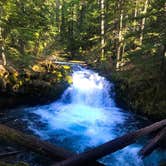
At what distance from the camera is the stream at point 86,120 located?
1056cm

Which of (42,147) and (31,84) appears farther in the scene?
(31,84)

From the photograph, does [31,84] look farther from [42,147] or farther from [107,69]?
[42,147]

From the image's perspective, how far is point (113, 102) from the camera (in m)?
17.4

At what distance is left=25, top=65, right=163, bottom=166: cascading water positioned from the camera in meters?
10.8

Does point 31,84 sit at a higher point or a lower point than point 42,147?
higher

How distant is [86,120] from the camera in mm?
14609

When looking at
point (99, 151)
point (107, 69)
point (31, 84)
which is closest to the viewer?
point (99, 151)

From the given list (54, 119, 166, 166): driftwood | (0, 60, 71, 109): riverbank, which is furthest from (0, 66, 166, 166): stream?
(54, 119, 166, 166): driftwood

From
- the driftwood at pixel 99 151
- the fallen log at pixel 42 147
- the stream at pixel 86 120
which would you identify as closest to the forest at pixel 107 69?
the stream at pixel 86 120

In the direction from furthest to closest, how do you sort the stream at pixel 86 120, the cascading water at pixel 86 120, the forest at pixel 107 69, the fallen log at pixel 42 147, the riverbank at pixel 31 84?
the riverbank at pixel 31 84 → the forest at pixel 107 69 → the cascading water at pixel 86 120 → the stream at pixel 86 120 → the fallen log at pixel 42 147

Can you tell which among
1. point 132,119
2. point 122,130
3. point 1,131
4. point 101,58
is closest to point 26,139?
point 1,131

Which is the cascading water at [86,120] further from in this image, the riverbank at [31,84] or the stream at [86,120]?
the riverbank at [31,84]

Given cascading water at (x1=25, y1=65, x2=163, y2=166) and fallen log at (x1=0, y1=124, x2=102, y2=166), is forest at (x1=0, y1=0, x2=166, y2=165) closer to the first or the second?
cascading water at (x1=25, y1=65, x2=163, y2=166)

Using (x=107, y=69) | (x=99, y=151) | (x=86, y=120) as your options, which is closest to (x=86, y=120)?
(x=86, y=120)
